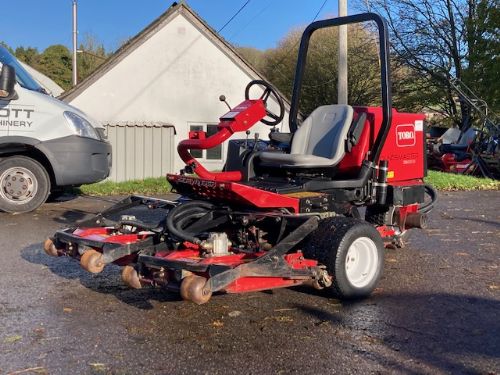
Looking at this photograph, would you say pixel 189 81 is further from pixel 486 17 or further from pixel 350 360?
pixel 350 360

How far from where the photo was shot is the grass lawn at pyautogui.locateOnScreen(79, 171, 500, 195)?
1302 centimetres

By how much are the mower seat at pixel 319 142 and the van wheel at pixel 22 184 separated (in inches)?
194

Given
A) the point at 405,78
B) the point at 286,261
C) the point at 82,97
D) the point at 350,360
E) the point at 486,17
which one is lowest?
the point at 350,360

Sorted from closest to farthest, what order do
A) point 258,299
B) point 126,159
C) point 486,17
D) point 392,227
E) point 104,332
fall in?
point 104,332 → point 258,299 → point 392,227 → point 126,159 → point 486,17

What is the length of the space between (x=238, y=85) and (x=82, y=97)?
15.7 feet

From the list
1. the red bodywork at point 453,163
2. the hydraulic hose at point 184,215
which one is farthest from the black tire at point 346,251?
the red bodywork at point 453,163

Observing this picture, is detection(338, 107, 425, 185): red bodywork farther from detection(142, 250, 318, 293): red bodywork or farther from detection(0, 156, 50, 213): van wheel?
detection(0, 156, 50, 213): van wheel

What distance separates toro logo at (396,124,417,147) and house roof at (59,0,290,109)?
11143 millimetres


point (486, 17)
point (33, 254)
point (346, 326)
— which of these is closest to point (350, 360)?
point (346, 326)

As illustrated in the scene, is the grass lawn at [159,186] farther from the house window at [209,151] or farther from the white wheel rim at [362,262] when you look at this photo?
the white wheel rim at [362,262]

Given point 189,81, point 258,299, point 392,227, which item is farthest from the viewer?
point 189,81

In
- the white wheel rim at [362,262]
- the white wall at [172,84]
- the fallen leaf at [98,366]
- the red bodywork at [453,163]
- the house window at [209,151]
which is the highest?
the white wall at [172,84]

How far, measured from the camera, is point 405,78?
2730cm

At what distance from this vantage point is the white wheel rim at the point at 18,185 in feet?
31.5
